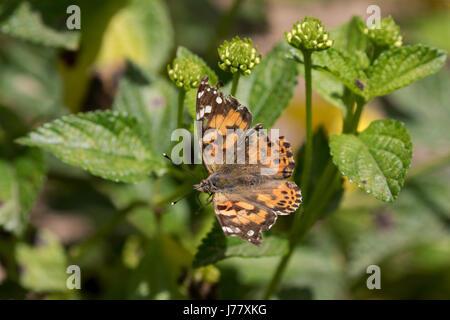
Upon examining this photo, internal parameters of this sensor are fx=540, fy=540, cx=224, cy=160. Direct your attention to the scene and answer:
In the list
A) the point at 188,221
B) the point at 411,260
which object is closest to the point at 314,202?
the point at 188,221

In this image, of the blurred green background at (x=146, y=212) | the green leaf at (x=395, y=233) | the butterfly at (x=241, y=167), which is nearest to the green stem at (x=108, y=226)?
Result: the blurred green background at (x=146, y=212)

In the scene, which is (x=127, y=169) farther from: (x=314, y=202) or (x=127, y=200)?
(x=127, y=200)

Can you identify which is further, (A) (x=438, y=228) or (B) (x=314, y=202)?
(A) (x=438, y=228)

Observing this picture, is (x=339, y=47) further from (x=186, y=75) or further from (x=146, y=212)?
(x=146, y=212)

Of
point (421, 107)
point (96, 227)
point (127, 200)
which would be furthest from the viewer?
point (421, 107)

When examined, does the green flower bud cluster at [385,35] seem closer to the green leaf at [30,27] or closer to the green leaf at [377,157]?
the green leaf at [377,157]

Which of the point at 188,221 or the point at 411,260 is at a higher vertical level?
the point at 188,221

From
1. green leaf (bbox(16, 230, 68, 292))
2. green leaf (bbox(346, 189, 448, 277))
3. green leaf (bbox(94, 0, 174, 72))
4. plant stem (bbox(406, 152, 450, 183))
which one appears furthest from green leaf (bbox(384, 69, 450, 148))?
green leaf (bbox(16, 230, 68, 292))
